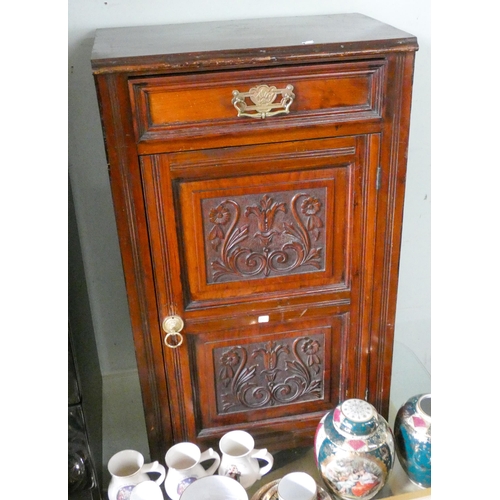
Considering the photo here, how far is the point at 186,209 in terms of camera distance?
99 centimetres

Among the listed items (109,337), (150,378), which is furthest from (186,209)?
(109,337)

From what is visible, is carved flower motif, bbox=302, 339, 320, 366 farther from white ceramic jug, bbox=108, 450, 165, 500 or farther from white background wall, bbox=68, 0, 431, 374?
white background wall, bbox=68, 0, 431, 374

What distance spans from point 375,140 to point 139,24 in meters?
0.60

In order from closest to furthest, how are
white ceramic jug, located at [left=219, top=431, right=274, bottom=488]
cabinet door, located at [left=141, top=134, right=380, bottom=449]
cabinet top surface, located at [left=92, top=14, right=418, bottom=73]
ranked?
cabinet top surface, located at [left=92, top=14, right=418, bottom=73], cabinet door, located at [left=141, top=134, right=380, bottom=449], white ceramic jug, located at [left=219, top=431, right=274, bottom=488]

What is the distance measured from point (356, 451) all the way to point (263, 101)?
649mm

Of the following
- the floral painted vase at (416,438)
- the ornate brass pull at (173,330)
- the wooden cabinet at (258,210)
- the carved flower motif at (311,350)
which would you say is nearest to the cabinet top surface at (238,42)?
the wooden cabinet at (258,210)

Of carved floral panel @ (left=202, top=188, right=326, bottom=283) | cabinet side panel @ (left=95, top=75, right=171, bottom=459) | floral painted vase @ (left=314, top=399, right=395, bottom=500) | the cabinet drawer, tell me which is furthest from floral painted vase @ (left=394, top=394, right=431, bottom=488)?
the cabinet drawer

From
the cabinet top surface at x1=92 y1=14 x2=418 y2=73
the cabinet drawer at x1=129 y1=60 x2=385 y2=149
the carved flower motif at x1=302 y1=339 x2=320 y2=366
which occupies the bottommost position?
the carved flower motif at x1=302 y1=339 x2=320 y2=366

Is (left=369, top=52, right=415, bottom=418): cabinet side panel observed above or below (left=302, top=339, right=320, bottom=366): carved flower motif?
above

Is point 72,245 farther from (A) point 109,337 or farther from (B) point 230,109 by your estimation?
(B) point 230,109

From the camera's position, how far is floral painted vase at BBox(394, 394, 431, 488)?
1.11 metres

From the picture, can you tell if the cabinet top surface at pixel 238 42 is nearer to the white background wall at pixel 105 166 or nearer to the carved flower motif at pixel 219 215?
the white background wall at pixel 105 166

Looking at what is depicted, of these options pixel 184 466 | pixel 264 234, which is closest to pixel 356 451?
pixel 184 466

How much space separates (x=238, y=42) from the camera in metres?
0.98
